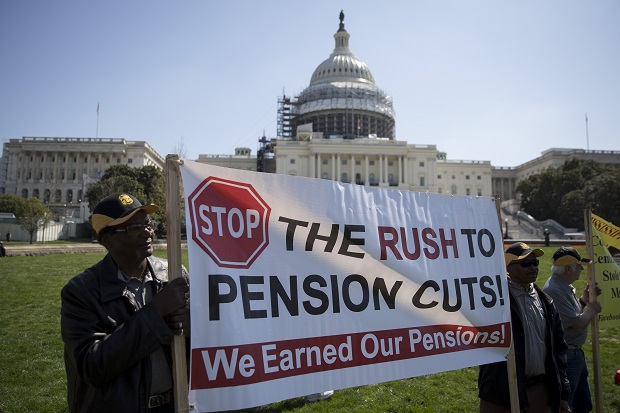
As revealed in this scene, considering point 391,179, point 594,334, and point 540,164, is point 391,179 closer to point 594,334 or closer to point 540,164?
point 540,164

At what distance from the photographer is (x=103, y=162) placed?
263ft

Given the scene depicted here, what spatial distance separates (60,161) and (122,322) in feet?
296

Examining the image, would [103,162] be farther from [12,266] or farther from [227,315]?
[227,315]

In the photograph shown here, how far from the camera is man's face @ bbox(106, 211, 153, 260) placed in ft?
8.05

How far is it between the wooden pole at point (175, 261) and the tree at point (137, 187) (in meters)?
24.4

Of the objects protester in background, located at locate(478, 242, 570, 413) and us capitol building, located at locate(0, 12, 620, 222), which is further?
us capitol building, located at locate(0, 12, 620, 222)

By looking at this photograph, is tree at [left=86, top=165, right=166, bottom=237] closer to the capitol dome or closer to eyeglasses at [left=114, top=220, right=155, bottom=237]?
eyeglasses at [left=114, top=220, right=155, bottom=237]

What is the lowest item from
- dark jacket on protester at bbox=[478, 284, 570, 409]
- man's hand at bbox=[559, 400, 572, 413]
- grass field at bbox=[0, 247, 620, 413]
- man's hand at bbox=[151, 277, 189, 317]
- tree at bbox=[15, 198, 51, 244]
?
grass field at bbox=[0, 247, 620, 413]

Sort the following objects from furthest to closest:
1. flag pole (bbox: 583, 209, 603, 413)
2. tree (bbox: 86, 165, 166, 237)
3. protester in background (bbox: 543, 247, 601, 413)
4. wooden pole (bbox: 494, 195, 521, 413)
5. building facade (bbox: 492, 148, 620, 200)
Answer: building facade (bbox: 492, 148, 620, 200) → tree (bbox: 86, 165, 166, 237) → flag pole (bbox: 583, 209, 603, 413) → protester in background (bbox: 543, 247, 601, 413) → wooden pole (bbox: 494, 195, 521, 413)

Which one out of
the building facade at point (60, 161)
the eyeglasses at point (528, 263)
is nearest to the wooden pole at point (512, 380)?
the eyeglasses at point (528, 263)

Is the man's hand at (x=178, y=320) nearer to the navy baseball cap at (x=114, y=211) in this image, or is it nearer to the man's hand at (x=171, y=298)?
the man's hand at (x=171, y=298)

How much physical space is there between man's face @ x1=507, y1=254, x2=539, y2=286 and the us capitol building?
217ft

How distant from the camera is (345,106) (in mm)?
80625

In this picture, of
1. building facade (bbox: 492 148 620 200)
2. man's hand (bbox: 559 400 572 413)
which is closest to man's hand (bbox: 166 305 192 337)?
man's hand (bbox: 559 400 572 413)
